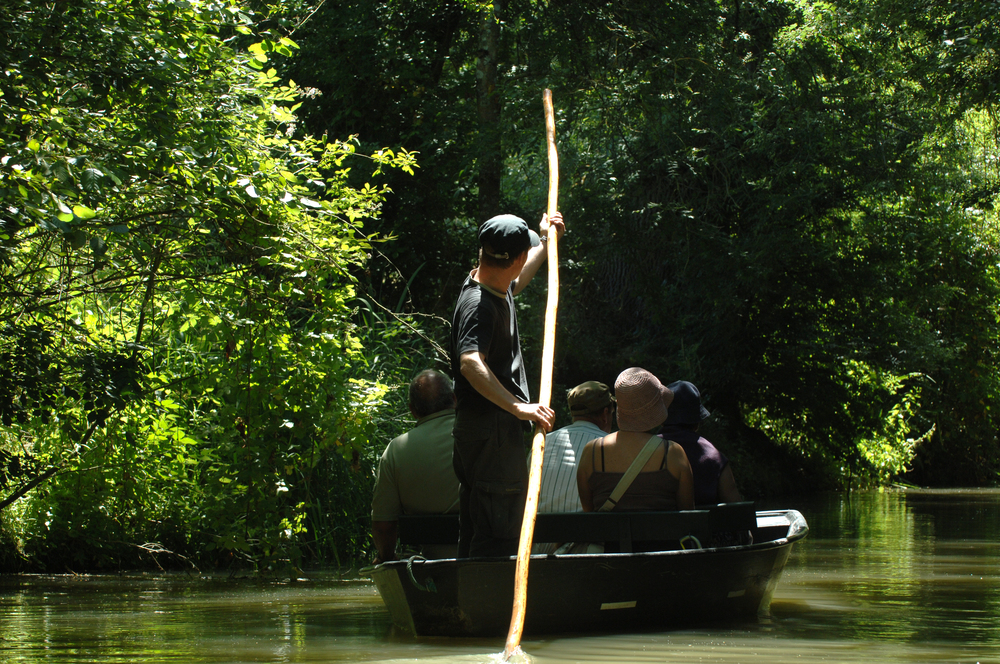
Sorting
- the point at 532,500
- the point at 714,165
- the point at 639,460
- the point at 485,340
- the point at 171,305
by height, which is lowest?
the point at 532,500

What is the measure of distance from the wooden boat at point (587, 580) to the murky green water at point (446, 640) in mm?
108

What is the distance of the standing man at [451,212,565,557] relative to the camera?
4125 millimetres

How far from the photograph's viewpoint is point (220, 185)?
19.0 feet

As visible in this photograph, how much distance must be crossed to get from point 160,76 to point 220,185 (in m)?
0.64

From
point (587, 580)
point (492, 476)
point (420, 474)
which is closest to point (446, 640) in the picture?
point (587, 580)

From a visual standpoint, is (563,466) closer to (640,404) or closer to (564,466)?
(564,466)

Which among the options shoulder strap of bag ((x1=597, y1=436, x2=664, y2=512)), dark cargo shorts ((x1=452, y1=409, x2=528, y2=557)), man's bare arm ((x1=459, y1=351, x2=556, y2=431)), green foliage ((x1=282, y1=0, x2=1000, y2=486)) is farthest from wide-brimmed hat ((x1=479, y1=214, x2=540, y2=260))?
green foliage ((x1=282, y1=0, x2=1000, y2=486))

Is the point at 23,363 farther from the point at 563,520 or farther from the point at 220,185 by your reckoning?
the point at 563,520

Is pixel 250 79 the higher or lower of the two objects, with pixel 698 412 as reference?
higher

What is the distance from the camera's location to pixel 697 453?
17.1 feet

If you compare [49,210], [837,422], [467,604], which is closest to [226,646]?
[467,604]

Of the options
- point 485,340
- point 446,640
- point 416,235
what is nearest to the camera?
point 485,340

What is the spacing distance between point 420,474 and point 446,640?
944 mm

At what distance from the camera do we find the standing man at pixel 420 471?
509cm
